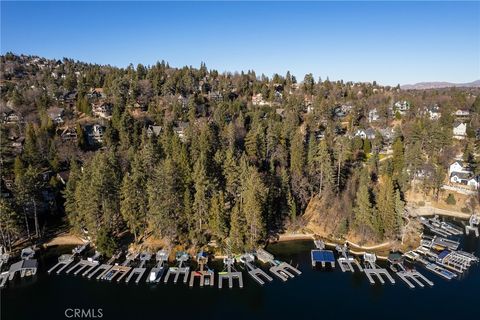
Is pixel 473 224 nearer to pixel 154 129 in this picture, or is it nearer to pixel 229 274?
pixel 229 274

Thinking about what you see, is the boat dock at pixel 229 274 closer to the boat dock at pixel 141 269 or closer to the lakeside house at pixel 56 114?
the boat dock at pixel 141 269

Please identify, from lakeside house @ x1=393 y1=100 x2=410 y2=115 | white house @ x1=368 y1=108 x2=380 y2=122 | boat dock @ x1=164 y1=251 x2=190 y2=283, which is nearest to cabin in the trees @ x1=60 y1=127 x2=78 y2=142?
boat dock @ x1=164 y1=251 x2=190 y2=283

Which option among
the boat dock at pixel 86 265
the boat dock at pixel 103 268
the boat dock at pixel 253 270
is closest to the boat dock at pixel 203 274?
the boat dock at pixel 253 270

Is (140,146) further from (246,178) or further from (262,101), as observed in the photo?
(262,101)

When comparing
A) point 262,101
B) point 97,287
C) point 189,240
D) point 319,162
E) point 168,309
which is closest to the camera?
point 168,309

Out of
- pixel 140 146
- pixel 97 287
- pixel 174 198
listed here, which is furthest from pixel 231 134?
pixel 97 287
